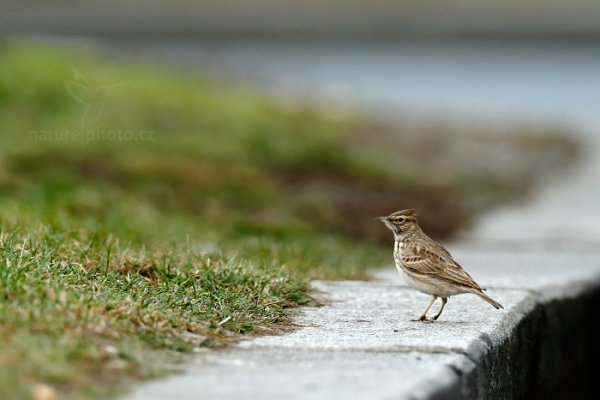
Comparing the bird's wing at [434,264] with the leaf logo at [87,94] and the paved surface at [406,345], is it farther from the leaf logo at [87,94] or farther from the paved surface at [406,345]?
the leaf logo at [87,94]

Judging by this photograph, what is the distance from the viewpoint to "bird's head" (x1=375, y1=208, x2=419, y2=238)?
675cm

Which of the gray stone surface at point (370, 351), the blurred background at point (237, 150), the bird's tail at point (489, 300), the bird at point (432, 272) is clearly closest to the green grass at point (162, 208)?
the blurred background at point (237, 150)

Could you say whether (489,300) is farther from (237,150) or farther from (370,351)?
(237,150)

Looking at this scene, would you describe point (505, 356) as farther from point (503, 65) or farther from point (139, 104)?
point (503, 65)

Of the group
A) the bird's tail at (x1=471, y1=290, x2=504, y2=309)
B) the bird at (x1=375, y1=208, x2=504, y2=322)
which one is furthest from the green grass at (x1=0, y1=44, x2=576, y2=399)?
the bird's tail at (x1=471, y1=290, x2=504, y2=309)

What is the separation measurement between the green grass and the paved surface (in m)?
0.22

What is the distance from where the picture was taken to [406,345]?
5.20 m

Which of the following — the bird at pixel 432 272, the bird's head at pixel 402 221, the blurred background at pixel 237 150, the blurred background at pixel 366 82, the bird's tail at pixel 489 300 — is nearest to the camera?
the blurred background at pixel 237 150

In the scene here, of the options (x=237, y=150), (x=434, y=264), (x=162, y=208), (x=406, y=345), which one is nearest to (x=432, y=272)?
(x=434, y=264)

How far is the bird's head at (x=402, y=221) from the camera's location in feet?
22.2

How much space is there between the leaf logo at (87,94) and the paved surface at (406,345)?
668 cm

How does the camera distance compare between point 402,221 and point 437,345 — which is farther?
point 402,221

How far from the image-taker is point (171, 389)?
4.29 m

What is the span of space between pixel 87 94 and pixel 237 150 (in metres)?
3.33
